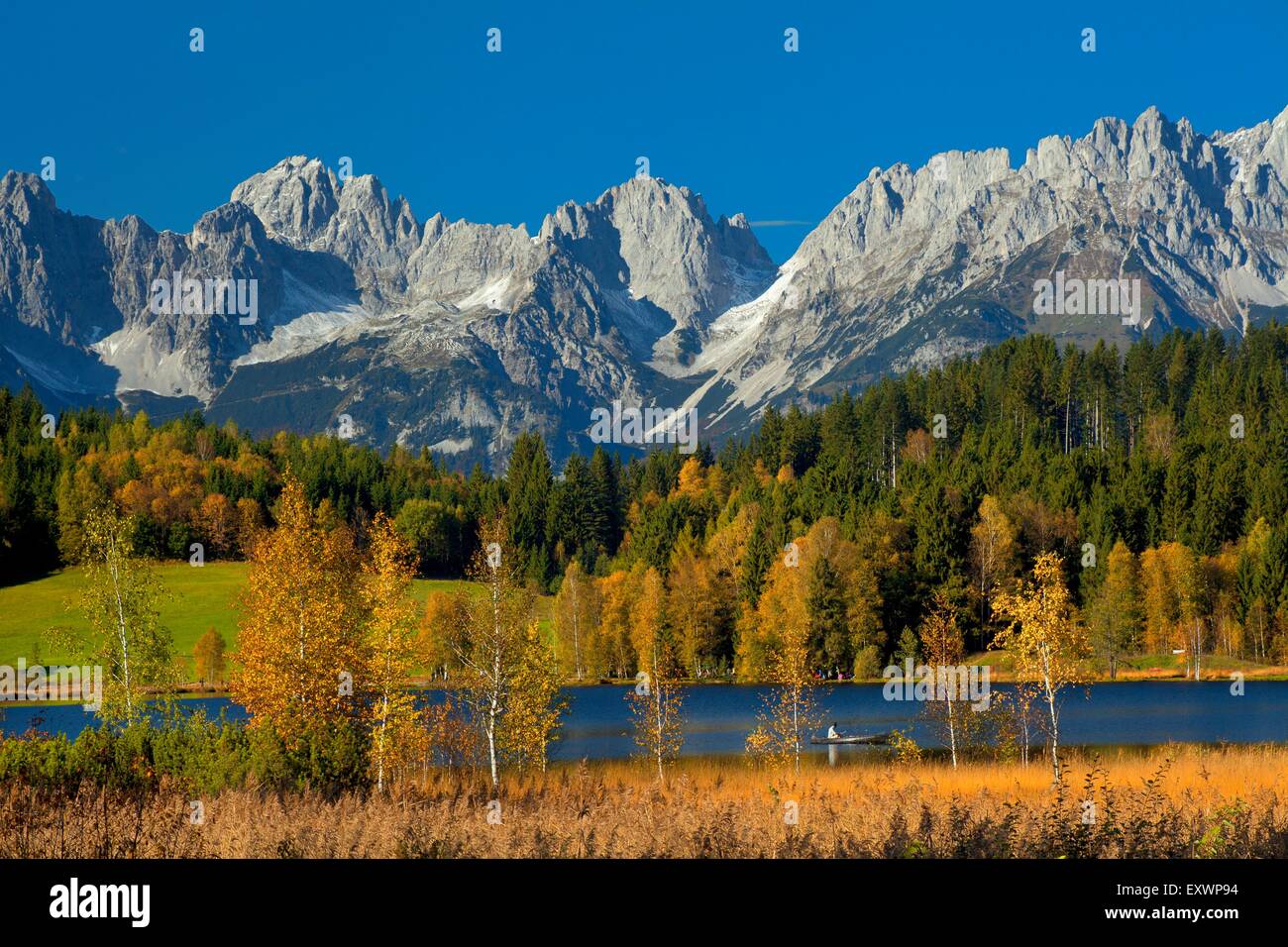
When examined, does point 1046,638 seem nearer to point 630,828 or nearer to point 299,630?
point 299,630

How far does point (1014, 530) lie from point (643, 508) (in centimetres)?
7836

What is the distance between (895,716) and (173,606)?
90.9 meters

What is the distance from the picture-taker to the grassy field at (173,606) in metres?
122

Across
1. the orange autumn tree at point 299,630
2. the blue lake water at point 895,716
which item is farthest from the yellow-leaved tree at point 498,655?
the blue lake water at point 895,716

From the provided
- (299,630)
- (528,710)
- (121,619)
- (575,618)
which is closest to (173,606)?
(575,618)

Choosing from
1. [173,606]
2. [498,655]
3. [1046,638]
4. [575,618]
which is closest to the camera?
[498,655]

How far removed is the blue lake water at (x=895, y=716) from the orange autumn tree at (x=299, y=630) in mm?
12860

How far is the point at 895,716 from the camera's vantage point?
265ft

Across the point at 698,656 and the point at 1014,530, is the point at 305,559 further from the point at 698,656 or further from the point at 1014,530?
the point at 1014,530

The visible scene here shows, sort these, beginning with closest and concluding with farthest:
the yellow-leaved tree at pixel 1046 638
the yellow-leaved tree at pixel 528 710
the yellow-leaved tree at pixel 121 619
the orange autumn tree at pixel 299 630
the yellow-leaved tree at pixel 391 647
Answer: the yellow-leaved tree at pixel 391 647 → the orange autumn tree at pixel 299 630 → the yellow-leaved tree at pixel 1046 638 → the yellow-leaved tree at pixel 528 710 → the yellow-leaved tree at pixel 121 619

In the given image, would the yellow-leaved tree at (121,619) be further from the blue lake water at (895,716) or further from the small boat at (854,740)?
the small boat at (854,740)

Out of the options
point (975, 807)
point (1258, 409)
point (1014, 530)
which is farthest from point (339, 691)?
point (1258, 409)
